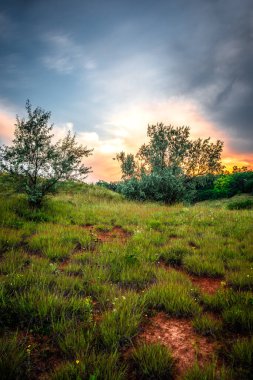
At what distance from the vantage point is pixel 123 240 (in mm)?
7062

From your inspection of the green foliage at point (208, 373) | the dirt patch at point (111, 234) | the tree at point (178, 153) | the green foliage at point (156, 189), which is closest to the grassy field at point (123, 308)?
Result: the green foliage at point (208, 373)

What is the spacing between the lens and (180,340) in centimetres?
296

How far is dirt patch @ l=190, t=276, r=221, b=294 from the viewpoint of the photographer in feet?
13.8

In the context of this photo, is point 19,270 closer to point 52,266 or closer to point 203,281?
point 52,266

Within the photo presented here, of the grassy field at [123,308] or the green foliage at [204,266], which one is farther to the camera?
the green foliage at [204,266]

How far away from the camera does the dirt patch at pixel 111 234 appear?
7.17 m

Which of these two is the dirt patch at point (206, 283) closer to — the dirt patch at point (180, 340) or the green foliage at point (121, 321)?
the dirt patch at point (180, 340)

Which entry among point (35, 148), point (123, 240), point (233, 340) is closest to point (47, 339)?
point (233, 340)

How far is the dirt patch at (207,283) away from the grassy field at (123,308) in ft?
0.07

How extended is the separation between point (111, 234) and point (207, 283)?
4.00 metres

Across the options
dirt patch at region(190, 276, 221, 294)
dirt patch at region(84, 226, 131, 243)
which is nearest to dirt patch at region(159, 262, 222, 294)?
dirt patch at region(190, 276, 221, 294)

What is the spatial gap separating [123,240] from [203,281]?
2.96 m

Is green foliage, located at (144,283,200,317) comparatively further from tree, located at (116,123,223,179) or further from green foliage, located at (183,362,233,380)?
tree, located at (116,123,223,179)


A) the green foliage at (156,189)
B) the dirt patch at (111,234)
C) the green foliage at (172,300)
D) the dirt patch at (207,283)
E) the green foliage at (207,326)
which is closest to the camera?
the green foliage at (207,326)
